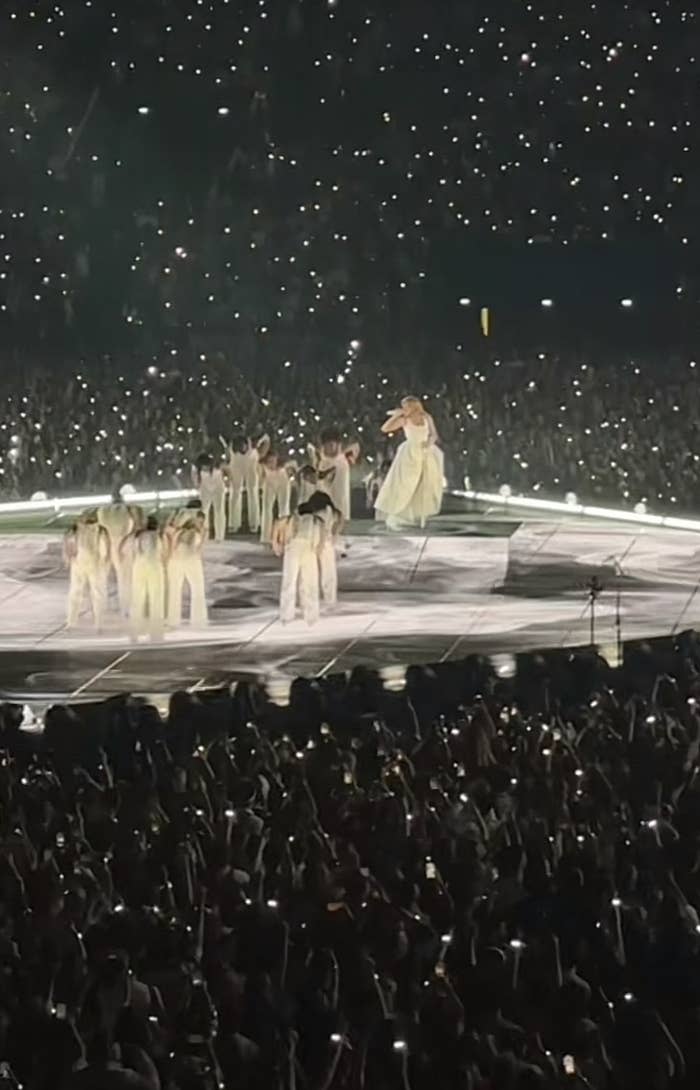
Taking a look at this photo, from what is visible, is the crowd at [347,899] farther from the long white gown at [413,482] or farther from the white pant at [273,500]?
the long white gown at [413,482]

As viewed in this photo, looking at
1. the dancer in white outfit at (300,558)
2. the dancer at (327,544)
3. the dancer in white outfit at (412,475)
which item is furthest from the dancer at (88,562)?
the dancer in white outfit at (412,475)

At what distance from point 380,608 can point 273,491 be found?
12.1 ft

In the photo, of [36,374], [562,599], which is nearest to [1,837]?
[562,599]

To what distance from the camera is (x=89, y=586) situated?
16.2 meters

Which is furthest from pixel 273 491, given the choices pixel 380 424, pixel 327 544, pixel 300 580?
pixel 380 424

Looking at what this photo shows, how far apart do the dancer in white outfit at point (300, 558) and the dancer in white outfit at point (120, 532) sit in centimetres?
109

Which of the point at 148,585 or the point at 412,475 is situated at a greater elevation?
the point at 412,475

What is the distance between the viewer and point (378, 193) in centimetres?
3528

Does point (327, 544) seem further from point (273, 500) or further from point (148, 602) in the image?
point (273, 500)

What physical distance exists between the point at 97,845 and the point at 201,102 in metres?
27.7

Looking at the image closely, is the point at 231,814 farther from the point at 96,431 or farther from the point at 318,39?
the point at 318,39

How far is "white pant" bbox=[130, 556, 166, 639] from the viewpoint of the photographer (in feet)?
51.2

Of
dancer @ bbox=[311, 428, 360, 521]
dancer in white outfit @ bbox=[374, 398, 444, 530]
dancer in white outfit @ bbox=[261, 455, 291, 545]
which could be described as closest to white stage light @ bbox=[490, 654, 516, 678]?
dancer @ bbox=[311, 428, 360, 521]

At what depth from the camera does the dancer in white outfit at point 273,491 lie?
66.3 feet
